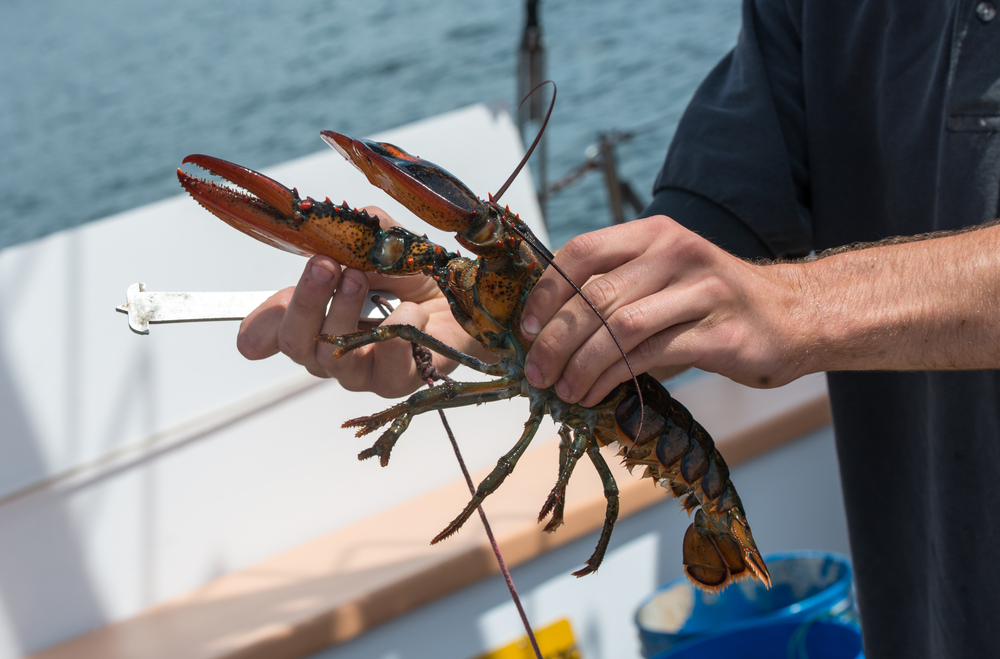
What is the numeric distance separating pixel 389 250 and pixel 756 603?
1.48 m

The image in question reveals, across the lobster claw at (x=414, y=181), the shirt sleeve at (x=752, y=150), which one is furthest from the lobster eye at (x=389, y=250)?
the shirt sleeve at (x=752, y=150)

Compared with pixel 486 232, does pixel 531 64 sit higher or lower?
higher

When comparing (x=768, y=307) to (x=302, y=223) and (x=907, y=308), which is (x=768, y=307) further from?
(x=302, y=223)

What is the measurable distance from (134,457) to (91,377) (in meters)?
0.21

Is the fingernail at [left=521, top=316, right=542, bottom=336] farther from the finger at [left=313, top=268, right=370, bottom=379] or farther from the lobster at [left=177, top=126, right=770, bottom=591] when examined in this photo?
the finger at [left=313, top=268, right=370, bottom=379]

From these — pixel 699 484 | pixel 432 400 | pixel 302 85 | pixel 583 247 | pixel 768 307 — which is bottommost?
pixel 699 484

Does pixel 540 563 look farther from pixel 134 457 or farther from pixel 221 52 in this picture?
pixel 221 52

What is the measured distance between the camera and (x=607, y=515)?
46.3 inches

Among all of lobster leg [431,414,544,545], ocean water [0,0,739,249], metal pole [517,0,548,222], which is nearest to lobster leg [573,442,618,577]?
lobster leg [431,414,544,545]

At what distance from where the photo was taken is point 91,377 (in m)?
1.79

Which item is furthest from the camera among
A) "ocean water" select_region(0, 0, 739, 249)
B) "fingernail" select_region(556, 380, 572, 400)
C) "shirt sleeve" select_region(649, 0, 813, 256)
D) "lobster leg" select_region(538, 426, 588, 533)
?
"ocean water" select_region(0, 0, 739, 249)

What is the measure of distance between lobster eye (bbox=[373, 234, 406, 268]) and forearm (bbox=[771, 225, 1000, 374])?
495mm

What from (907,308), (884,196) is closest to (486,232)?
(907,308)

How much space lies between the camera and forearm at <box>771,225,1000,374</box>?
0.81 meters
